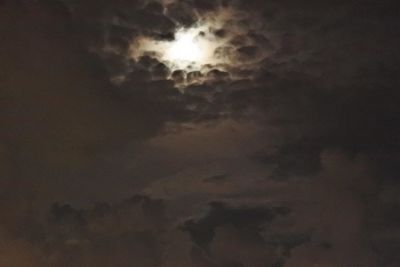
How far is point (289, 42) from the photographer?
9.54ft

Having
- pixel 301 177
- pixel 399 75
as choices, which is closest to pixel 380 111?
pixel 399 75

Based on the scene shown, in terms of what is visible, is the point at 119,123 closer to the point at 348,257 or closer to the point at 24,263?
the point at 24,263

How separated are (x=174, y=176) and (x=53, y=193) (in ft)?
1.76

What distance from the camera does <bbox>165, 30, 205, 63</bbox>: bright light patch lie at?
2.79 meters

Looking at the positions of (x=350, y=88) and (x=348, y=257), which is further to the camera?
(x=348, y=257)

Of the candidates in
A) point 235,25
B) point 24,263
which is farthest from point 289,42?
point 24,263

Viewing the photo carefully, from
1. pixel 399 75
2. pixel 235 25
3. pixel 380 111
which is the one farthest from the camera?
pixel 380 111

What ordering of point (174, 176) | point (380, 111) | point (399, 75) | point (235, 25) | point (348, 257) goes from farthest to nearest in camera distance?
point (348, 257) → point (174, 176) → point (380, 111) → point (399, 75) → point (235, 25)

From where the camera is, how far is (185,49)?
286 cm

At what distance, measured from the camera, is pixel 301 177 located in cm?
398

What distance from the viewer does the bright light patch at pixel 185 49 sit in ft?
9.14

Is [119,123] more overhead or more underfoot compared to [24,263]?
more overhead

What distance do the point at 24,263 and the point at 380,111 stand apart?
158cm

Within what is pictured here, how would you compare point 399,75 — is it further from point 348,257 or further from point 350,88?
point 348,257
